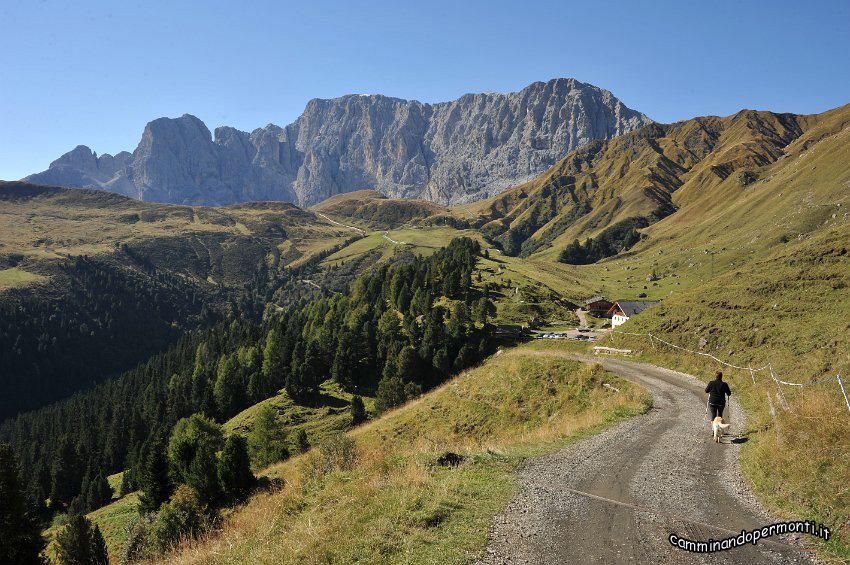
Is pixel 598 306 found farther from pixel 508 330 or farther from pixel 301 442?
pixel 301 442

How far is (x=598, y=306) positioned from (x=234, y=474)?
4234 inches

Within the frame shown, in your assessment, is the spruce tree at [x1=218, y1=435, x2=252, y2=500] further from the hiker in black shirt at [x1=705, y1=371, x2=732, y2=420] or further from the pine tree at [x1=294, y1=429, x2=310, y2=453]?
the hiker in black shirt at [x1=705, y1=371, x2=732, y2=420]

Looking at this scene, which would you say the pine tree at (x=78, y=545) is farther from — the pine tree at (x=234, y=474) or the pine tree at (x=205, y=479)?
the pine tree at (x=234, y=474)

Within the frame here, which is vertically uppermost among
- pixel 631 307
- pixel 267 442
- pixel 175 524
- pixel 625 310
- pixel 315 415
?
pixel 631 307

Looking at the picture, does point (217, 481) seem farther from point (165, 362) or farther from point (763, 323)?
point (165, 362)

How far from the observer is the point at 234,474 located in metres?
40.9

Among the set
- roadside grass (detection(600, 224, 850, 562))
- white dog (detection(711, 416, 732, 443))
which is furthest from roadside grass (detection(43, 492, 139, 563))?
roadside grass (detection(600, 224, 850, 562))

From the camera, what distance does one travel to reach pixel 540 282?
147375 millimetres

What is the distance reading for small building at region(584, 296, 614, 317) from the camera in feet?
408

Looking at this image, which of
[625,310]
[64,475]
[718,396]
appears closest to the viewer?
[718,396]

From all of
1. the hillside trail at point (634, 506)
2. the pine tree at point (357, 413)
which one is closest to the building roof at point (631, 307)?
the pine tree at point (357, 413)

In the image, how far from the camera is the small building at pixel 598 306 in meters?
124

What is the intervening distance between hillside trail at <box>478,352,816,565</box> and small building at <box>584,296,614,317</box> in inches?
4213

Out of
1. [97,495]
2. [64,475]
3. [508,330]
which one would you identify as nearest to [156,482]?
[97,495]
